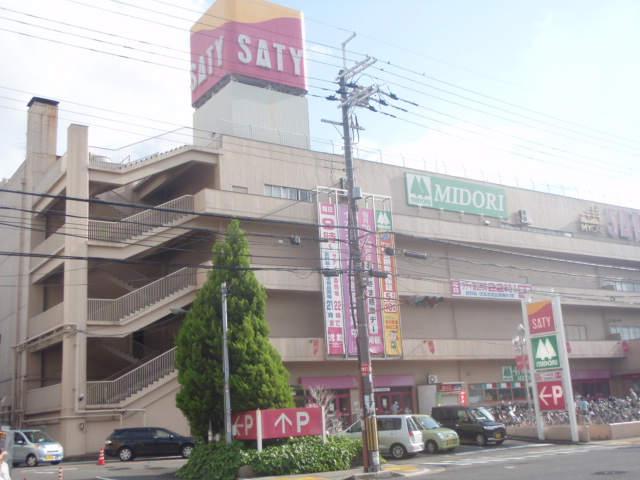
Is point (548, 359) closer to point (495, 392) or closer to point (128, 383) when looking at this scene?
point (495, 392)

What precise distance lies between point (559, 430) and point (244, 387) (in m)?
14.5

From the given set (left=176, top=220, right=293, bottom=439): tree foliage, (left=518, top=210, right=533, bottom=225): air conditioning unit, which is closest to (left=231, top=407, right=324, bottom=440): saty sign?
(left=176, top=220, right=293, bottom=439): tree foliage

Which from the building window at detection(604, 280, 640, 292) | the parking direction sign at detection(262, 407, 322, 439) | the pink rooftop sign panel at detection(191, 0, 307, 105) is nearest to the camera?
the parking direction sign at detection(262, 407, 322, 439)

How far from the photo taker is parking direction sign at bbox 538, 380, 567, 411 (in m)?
27.8

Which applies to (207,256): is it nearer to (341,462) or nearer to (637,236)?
(341,462)

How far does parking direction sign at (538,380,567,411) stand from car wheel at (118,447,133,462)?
1757 cm

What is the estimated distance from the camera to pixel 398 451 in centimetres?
2453

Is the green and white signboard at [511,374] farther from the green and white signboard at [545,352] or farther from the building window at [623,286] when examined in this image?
the green and white signboard at [545,352]

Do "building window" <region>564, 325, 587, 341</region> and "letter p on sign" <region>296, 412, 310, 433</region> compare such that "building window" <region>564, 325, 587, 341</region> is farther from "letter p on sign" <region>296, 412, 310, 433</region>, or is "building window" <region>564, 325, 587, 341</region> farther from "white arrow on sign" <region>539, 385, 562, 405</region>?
"letter p on sign" <region>296, 412, 310, 433</region>

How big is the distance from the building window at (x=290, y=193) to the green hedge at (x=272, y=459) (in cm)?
1767

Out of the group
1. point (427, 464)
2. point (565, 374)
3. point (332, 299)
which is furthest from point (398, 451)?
point (332, 299)

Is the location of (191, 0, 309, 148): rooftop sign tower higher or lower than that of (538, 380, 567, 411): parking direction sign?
higher

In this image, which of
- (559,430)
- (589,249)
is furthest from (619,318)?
(559,430)

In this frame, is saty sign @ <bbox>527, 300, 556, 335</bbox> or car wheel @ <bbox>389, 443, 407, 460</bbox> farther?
saty sign @ <bbox>527, 300, 556, 335</bbox>
